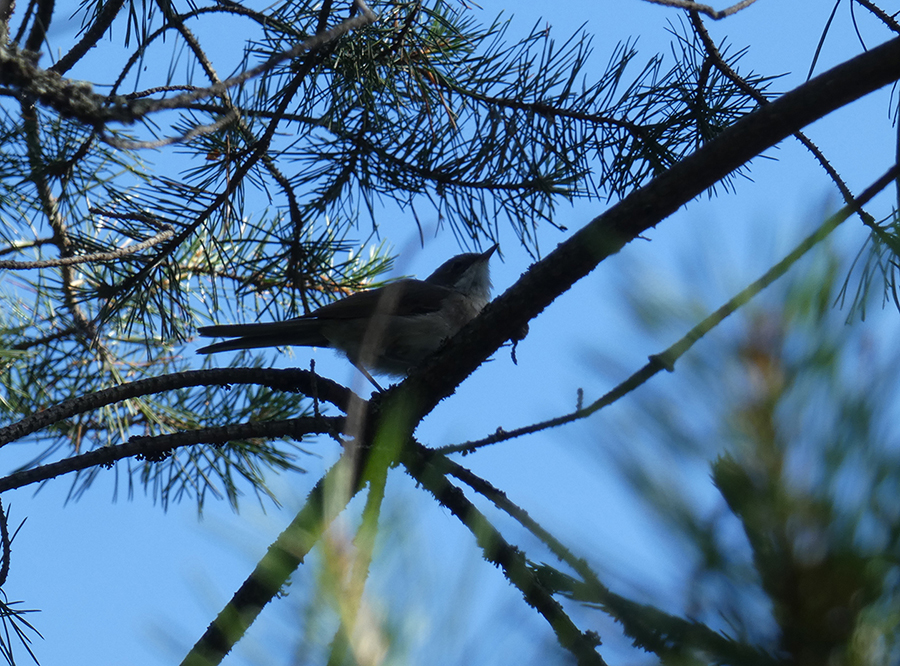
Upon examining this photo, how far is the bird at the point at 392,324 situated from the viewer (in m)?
3.78

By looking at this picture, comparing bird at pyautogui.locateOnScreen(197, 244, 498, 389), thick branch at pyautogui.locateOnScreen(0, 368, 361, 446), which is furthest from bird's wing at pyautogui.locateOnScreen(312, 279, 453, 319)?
thick branch at pyautogui.locateOnScreen(0, 368, 361, 446)

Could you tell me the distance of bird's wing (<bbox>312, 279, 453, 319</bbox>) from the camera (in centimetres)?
390

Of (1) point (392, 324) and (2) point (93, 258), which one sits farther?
(1) point (392, 324)

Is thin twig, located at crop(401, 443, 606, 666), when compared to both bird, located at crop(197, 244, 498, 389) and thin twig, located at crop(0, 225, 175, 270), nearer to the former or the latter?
bird, located at crop(197, 244, 498, 389)

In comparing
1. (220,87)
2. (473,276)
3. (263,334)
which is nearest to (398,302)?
(263,334)

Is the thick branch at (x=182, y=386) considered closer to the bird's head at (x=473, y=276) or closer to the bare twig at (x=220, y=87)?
the bare twig at (x=220, y=87)

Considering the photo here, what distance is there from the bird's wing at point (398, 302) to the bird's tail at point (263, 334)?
0.11 meters

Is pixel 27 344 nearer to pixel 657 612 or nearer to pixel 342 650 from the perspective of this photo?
pixel 342 650

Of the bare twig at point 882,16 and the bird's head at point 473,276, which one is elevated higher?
the bird's head at point 473,276

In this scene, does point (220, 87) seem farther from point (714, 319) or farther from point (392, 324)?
point (392, 324)

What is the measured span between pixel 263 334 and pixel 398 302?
39.8 inches

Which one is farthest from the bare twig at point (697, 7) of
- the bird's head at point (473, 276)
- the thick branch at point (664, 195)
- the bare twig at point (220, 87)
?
the bird's head at point (473, 276)

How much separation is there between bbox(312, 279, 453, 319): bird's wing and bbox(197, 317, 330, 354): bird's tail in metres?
0.11

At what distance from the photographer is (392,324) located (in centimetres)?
450
